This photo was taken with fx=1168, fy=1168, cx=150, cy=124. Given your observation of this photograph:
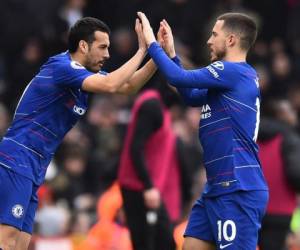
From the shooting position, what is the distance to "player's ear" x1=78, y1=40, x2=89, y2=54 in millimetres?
9094

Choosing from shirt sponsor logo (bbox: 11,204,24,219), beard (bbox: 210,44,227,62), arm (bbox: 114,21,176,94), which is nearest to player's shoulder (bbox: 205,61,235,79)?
beard (bbox: 210,44,227,62)

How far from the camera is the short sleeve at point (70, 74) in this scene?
29.0ft

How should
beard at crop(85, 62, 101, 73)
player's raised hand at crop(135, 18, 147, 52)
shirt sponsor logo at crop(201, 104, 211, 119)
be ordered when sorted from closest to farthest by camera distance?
shirt sponsor logo at crop(201, 104, 211, 119)
player's raised hand at crop(135, 18, 147, 52)
beard at crop(85, 62, 101, 73)

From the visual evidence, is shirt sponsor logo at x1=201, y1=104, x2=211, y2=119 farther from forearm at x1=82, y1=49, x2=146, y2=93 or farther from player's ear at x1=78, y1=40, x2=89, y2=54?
player's ear at x1=78, y1=40, x2=89, y2=54

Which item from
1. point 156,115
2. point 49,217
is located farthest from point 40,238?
point 156,115

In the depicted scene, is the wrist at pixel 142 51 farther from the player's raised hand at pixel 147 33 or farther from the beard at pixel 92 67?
the beard at pixel 92 67

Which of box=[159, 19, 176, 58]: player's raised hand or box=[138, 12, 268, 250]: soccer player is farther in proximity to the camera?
box=[159, 19, 176, 58]: player's raised hand

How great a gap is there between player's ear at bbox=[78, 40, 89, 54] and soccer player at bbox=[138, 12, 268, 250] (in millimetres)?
601

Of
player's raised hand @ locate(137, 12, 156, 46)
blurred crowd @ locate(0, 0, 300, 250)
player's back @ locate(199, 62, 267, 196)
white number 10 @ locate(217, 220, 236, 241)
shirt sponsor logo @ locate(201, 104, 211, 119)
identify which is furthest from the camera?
blurred crowd @ locate(0, 0, 300, 250)

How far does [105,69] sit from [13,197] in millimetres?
6979

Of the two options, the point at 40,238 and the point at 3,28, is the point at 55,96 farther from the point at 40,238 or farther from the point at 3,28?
the point at 3,28

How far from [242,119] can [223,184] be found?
19.7 inches

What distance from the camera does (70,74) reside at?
29.0 ft

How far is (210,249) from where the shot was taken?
8742 millimetres
